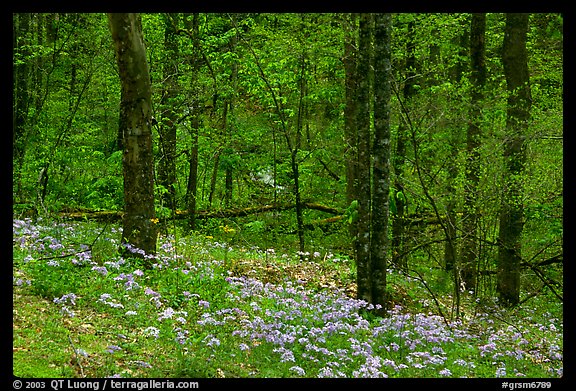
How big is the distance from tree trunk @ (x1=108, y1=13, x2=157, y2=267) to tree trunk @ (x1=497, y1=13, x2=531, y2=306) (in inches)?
308

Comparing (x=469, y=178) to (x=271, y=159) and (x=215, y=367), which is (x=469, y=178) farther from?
(x=215, y=367)

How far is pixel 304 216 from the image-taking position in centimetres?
1894

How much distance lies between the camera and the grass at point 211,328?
589 cm

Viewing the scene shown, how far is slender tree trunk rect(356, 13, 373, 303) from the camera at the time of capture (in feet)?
31.2

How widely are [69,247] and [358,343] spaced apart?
17.6 feet

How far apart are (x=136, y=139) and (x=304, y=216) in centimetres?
1083

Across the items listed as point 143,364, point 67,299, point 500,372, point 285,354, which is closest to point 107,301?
point 67,299

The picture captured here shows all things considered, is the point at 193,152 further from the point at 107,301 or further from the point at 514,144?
the point at 107,301

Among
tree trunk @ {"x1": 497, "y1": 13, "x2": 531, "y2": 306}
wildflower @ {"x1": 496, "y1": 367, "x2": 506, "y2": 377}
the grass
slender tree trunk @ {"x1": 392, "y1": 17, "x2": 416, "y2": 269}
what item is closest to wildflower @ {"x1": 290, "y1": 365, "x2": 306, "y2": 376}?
the grass

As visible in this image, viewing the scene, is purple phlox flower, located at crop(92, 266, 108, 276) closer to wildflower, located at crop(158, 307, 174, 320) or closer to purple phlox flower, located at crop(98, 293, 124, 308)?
purple phlox flower, located at crop(98, 293, 124, 308)

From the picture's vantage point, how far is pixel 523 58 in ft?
40.3
